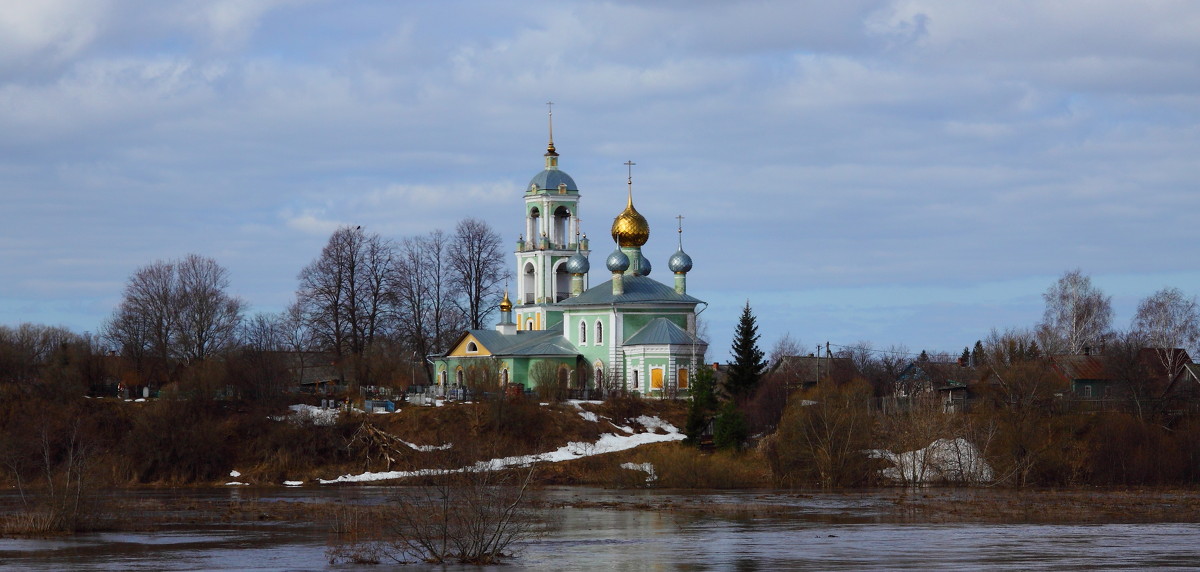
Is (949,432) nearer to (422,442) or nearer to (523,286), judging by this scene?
(422,442)

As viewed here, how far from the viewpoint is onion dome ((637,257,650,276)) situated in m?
78.7

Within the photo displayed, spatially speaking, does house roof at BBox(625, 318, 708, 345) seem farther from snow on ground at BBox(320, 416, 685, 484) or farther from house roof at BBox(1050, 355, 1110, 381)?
house roof at BBox(1050, 355, 1110, 381)

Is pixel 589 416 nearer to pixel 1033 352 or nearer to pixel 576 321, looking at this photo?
pixel 576 321

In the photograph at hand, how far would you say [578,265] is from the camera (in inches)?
3113

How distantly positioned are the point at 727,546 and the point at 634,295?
43.2m

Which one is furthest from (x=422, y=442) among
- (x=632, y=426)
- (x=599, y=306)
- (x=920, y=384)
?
(x=920, y=384)

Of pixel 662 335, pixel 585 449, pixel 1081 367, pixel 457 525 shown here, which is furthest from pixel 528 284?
pixel 457 525

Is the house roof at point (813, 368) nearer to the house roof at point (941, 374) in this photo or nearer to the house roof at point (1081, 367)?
the house roof at point (941, 374)

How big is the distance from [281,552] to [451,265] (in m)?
52.6

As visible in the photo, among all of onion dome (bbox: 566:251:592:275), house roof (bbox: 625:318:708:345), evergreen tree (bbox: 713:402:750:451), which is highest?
onion dome (bbox: 566:251:592:275)

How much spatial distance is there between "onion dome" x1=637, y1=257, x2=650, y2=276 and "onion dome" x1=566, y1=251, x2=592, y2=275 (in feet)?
8.74

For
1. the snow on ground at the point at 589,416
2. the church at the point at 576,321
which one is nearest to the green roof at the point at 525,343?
the church at the point at 576,321

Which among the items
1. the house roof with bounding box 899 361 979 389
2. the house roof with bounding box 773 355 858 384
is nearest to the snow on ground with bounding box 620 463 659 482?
the house roof with bounding box 773 355 858 384

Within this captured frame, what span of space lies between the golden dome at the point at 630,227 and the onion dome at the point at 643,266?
80 cm
